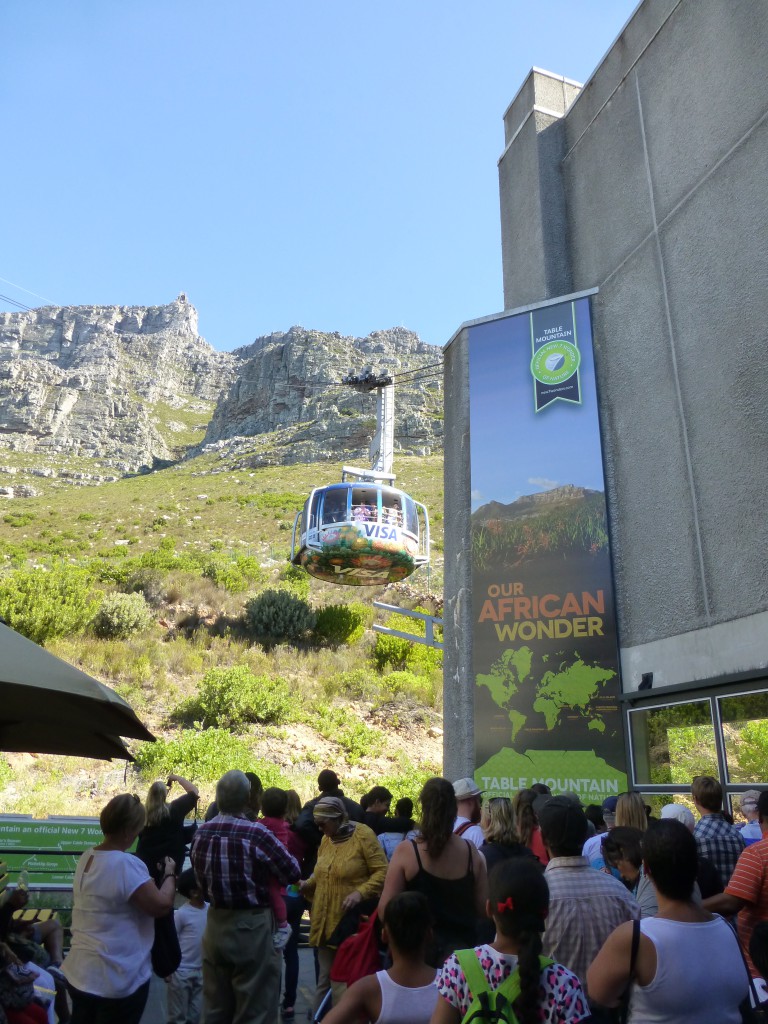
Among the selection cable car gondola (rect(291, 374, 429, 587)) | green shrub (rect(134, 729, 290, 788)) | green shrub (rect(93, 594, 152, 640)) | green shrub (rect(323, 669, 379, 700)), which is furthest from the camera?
green shrub (rect(93, 594, 152, 640))

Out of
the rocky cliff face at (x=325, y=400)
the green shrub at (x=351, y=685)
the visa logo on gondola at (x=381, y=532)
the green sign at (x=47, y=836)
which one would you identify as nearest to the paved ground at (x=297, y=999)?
the green sign at (x=47, y=836)

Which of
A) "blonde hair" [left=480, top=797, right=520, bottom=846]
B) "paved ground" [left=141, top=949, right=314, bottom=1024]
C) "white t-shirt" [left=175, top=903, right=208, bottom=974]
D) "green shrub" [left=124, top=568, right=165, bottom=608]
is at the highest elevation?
"green shrub" [left=124, top=568, right=165, bottom=608]

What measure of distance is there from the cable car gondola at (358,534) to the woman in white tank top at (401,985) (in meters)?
14.0

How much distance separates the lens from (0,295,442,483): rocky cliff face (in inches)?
2980

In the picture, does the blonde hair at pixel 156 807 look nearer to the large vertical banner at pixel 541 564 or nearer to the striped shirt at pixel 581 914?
the striped shirt at pixel 581 914

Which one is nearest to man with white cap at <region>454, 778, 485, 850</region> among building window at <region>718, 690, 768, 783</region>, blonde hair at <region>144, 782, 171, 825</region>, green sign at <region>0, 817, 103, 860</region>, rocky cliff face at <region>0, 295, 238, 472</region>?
blonde hair at <region>144, 782, 171, 825</region>

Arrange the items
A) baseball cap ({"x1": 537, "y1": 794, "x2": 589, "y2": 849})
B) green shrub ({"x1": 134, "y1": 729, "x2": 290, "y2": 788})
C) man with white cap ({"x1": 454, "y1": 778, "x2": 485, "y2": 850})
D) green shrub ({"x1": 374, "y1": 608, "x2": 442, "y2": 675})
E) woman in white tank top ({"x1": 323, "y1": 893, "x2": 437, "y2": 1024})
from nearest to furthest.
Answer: woman in white tank top ({"x1": 323, "y1": 893, "x2": 437, "y2": 1024}), baseball cap ({"x1": 537, "y1": 794, "x2": 589, "y2": 849}), man with white cap ({"x1": 454, "y1": 778, "x2": 485, "y2": 850}), green shrub ({"x1": 134, "y1": 729, "x2": 290, "y2": 788}), green shrub ({"x1": 374, "y1": 608, "x2": 442, "y2": 675})

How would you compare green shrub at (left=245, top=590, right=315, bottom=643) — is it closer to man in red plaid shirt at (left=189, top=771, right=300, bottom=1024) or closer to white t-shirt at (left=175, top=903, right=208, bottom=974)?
white t-shirt at (left=175, top=903, right=208, bottom=974)

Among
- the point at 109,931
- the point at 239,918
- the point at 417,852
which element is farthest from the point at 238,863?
the point at 417,852

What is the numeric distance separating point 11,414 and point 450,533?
116092 mm

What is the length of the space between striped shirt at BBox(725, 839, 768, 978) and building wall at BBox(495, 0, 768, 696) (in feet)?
17.2

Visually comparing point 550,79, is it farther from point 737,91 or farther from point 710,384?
point 710,384

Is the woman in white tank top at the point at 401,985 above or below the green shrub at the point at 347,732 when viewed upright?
below

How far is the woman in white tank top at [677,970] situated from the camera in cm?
223
